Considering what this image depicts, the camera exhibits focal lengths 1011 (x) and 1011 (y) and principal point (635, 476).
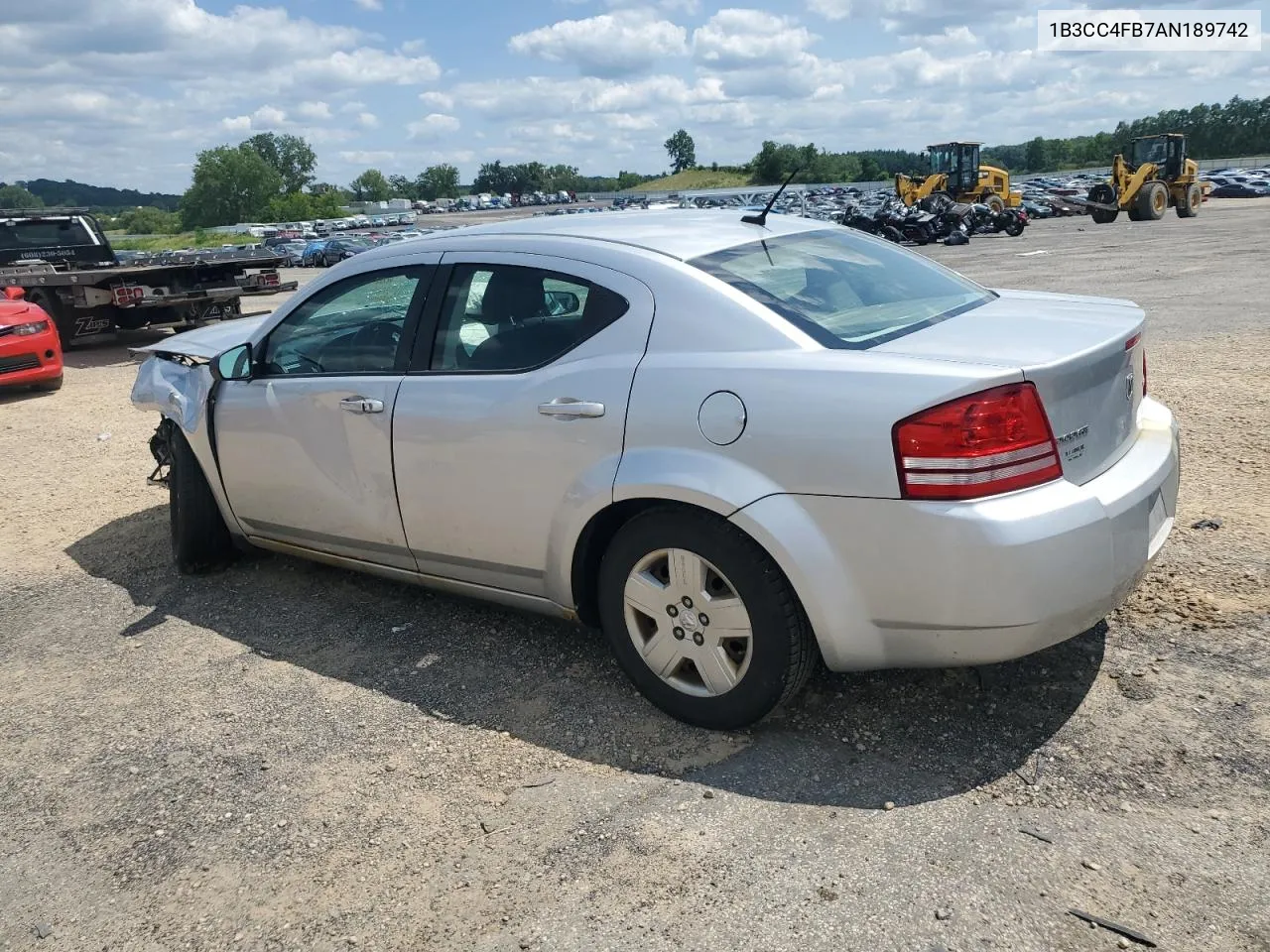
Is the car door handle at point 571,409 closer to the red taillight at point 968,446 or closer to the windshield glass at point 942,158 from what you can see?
the red taillight at point 968,446

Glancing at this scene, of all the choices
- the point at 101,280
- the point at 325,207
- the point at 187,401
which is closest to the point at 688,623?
the point at 187,401

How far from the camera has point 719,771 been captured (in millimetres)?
3066

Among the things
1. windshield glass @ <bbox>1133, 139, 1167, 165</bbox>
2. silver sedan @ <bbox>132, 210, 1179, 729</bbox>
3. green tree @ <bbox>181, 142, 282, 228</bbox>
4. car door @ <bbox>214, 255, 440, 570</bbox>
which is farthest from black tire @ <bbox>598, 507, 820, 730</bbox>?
green tree @ <bbox>181, 142, 282, 228</bbox>

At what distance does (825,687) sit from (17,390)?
1063 cm

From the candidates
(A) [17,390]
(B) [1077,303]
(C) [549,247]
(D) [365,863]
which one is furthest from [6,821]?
(A) [17,390]

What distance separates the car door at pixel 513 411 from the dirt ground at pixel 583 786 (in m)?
0.54

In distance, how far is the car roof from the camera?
3.55m

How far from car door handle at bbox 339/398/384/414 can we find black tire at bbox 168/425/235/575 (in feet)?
4.17

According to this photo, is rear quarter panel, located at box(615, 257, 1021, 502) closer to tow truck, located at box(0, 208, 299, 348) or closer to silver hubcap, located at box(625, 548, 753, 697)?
silver hubcap, located at box(625, 548, 753, 697)

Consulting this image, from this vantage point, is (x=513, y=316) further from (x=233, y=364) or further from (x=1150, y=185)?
(x=1150, y=185)

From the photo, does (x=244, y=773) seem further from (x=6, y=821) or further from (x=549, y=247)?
(x=549, y=247)

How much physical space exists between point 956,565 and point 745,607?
633 mm

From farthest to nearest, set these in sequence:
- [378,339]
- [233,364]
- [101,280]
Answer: [101,280] < [233,364] < [378,339]

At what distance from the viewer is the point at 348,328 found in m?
4.21
